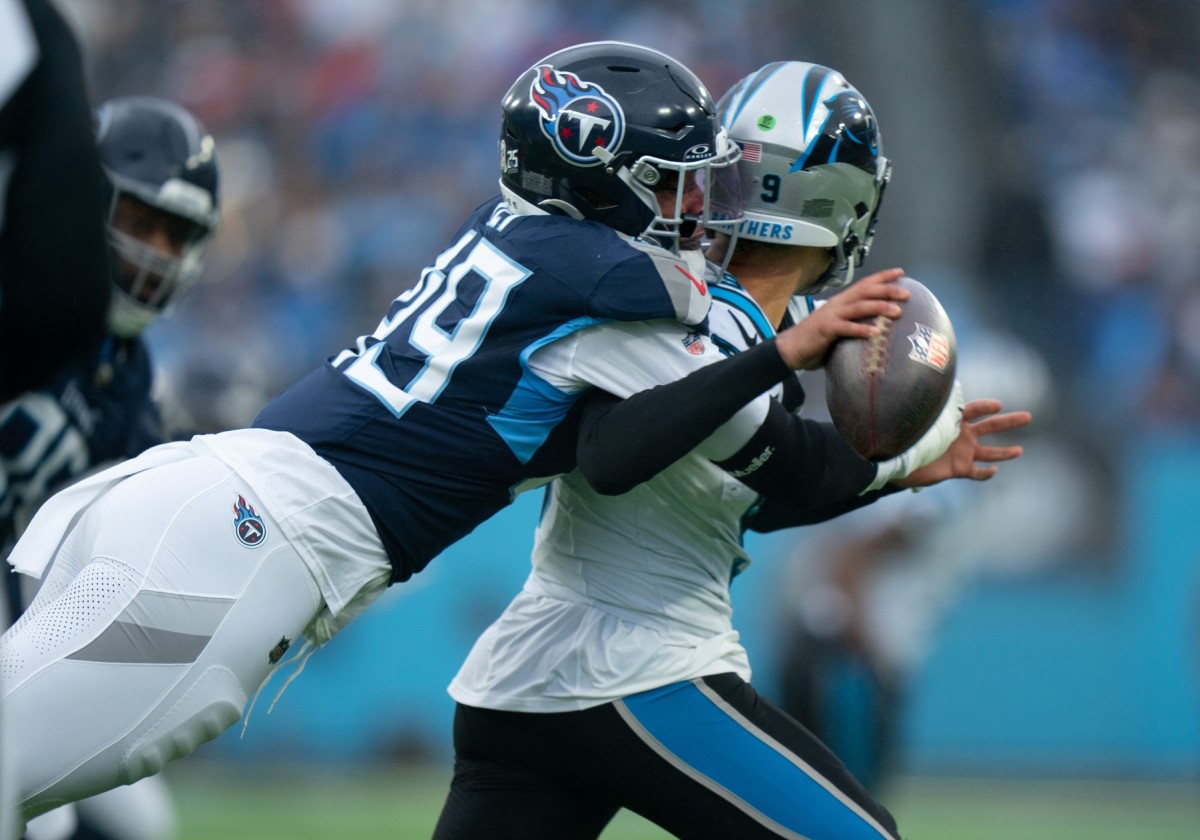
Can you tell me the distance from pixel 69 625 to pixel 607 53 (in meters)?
1.38

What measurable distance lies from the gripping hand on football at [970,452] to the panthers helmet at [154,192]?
2055 millimetres

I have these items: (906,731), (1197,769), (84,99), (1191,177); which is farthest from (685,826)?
(1191,177)

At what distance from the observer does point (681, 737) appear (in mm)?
2705

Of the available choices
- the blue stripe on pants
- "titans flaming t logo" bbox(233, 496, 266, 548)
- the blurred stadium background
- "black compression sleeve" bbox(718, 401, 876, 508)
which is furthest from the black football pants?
the blurred stadium background

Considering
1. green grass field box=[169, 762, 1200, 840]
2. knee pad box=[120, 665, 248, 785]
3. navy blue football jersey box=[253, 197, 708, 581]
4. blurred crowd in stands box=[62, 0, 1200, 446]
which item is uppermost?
navy blue football jersey box=[253, 197, 708, 581]

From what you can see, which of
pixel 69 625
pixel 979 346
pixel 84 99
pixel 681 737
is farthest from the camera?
pixel 979 346

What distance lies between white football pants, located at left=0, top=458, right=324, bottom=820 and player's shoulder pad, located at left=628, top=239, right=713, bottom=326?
2.53 ft

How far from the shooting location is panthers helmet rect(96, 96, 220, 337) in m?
4.02

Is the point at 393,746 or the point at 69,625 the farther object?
the point at 393,746

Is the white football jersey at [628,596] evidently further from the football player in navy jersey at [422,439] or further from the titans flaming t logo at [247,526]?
the titans flaming t logo at [247,526]

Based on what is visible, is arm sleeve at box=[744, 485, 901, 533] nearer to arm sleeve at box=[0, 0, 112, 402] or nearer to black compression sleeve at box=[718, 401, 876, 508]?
black compression sleeve at box=[718, 401, 876, 508]

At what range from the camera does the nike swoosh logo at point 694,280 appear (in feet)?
8.87

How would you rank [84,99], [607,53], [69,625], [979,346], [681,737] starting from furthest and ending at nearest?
[979,346]
[607,53]
[681,737]
[69,625]
[84,99]

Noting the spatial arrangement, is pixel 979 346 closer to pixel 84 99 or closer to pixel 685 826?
pixel 685 826
